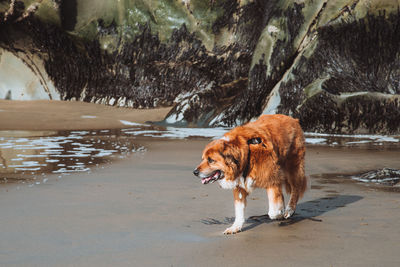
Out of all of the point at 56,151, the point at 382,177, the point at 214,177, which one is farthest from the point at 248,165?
the point at 56,151

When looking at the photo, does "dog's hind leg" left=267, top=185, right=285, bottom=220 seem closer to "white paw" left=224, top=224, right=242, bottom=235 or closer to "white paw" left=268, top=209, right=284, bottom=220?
"white paw" left=268, top=209, right=284, bottom=220

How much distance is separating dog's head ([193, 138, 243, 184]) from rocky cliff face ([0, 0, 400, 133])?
992 cm

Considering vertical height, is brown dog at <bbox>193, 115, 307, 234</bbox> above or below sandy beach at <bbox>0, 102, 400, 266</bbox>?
above

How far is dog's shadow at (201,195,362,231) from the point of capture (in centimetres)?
486

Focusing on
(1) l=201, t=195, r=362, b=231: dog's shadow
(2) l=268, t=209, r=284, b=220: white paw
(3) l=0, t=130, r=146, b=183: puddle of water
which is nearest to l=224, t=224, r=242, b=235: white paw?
(1) l=201, t=195, r=362, b=231: dog's shadow

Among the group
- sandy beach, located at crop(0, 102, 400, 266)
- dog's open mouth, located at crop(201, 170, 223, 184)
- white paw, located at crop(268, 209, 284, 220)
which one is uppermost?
dog's open mouth, located at crop(201, 170, 223, 184)

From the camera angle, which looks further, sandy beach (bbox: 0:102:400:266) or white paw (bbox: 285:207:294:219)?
white paw (bbox: 285:207:294:219)

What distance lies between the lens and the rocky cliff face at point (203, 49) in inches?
573

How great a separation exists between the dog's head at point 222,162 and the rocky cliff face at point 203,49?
9.92 m

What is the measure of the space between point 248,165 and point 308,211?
1.02 m

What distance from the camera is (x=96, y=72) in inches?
753

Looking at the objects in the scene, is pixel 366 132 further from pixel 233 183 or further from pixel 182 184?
pixel 233 183

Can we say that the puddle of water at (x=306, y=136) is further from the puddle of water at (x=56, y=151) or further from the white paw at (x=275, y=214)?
the white paw at (x=275, y=214)

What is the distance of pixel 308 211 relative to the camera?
5.33 metres
